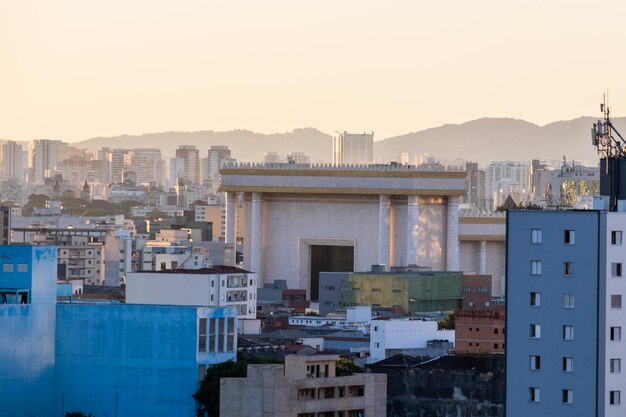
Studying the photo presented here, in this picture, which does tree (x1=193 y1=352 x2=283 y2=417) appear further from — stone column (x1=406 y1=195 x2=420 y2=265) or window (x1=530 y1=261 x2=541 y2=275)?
stone column (x1=406 y1=195 x2=420 y2=265)

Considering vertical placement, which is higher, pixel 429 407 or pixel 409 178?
pixel 409 178

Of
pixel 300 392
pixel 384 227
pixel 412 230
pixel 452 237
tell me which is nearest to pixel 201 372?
pixel 300 392

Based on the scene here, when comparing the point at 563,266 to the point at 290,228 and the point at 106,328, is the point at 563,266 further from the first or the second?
the point at 290,228

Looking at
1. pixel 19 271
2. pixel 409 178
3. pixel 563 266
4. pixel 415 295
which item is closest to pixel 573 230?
pixel 563 266

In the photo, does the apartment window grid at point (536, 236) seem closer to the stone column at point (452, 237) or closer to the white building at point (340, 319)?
the white building at point (340, 319)

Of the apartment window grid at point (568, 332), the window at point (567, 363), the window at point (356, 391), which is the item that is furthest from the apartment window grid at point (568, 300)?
the window at point (356, 391)

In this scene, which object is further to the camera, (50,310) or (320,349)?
(320,349)
